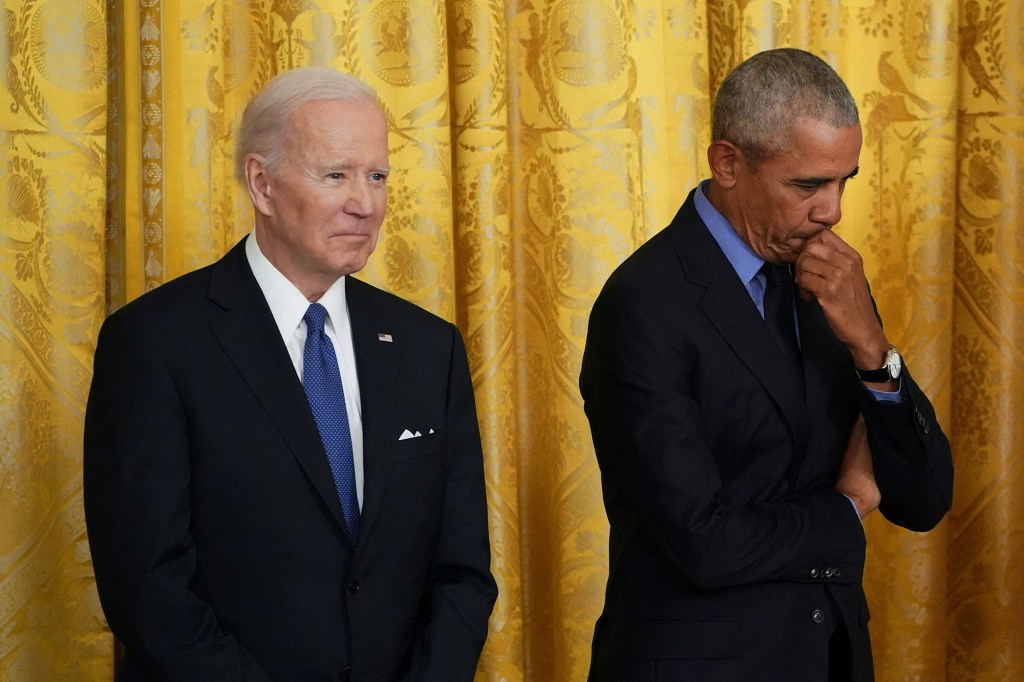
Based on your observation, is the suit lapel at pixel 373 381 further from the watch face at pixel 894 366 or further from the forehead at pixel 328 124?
the watch face at pixel 894 366

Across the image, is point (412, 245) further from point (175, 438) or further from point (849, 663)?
point (849, 663)

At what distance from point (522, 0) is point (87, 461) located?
5.57ft

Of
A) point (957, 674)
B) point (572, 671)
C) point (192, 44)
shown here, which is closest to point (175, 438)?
point (192, 44)

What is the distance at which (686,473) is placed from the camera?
1.69 m

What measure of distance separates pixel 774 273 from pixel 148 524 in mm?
1021

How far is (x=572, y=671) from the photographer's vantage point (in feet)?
9.73

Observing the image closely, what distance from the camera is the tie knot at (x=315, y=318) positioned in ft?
6.07

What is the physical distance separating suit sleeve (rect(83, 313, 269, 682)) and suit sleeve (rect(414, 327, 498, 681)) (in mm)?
275

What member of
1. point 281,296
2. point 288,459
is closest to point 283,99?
point 281,296

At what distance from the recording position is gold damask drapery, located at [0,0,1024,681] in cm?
247

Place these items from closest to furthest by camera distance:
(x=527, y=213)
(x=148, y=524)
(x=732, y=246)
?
(x=148, y=524)
(x=732, y=246)
(x=527, y=213)

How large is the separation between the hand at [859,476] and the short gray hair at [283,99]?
91 cm

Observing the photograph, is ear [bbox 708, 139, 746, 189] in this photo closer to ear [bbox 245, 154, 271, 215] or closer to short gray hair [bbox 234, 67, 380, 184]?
short gray hair [bbox 234, 67, 380, 184]

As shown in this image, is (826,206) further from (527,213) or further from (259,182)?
(527,213)
